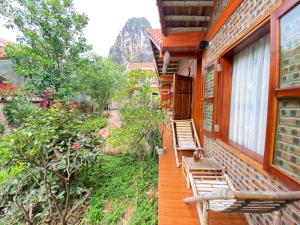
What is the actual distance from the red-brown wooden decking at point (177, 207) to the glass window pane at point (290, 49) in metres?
1.87

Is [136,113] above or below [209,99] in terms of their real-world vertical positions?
below

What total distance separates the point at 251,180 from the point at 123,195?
279 centimetres

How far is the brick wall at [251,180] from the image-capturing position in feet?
5.27

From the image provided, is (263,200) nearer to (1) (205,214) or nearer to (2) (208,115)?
(1) (205,214)

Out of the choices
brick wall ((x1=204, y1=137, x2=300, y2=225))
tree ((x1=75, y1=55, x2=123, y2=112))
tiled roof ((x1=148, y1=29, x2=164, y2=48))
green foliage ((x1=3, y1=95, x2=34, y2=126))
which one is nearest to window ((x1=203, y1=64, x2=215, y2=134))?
brick wall ((x1=204, y1=137, x2=300, y2=225))

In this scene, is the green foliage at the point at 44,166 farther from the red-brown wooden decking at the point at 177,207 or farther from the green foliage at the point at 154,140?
the green foliage at the point at 154,140

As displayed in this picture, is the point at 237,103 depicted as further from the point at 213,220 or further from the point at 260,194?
the point at 260,194

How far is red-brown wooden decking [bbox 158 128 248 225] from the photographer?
2.46 metres

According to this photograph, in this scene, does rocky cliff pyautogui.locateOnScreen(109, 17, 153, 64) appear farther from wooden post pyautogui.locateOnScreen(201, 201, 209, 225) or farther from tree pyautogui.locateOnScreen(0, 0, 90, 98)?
wooden post pyautogui.locateOnScreen(201, 201, 209, 225)

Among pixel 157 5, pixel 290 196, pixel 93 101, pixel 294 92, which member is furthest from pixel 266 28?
pixel 93 101

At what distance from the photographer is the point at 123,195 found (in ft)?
13.6

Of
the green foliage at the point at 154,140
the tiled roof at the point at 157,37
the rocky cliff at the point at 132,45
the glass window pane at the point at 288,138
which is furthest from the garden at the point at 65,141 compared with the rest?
the rocky cliff at the point at 132,45

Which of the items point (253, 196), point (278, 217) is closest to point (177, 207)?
point (278, 217)

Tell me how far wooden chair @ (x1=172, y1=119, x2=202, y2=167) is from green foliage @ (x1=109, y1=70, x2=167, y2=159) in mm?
571
